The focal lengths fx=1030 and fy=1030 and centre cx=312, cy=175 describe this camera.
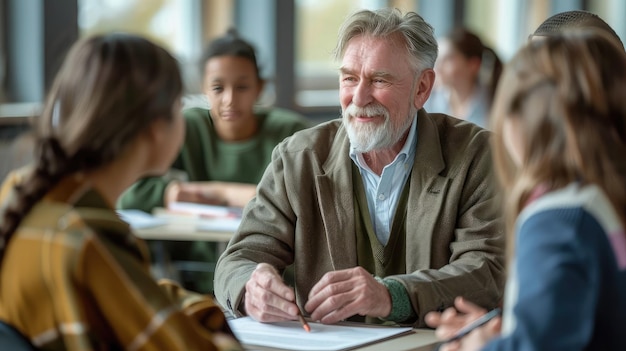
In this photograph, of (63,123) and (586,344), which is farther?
(63,123)

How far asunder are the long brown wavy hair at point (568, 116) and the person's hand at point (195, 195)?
302 cm

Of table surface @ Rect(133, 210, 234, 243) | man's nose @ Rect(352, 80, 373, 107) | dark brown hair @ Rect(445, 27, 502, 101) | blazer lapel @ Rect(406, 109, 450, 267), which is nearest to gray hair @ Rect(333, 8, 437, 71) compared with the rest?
man's nose @ Rect(352, 80, 373, 107)

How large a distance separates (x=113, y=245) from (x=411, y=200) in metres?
1.16

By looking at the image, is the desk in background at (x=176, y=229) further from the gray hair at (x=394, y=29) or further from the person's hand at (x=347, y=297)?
the person's hand at (x=347, y=297)

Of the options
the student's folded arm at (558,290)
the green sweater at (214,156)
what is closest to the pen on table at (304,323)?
the student's folded arm at (558,290)

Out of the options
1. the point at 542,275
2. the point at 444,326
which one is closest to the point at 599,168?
the point at 542,275

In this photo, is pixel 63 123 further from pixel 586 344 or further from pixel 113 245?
pixel 586 344

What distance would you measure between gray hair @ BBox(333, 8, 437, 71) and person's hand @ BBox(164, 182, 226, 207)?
6.47ft

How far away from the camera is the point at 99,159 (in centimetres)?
158

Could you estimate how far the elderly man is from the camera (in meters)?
2.48

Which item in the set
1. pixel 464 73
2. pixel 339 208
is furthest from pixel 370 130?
pixel 464 73

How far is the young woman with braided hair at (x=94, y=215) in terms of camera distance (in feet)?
4.89

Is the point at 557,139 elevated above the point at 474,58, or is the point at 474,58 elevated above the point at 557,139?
the point at 557,139

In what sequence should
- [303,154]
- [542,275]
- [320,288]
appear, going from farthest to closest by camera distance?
[303,154] < [320,288] < [542,275]
